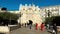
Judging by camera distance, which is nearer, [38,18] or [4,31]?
[4,31]

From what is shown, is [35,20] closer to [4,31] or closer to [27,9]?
[27,9]

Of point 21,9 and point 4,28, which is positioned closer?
point 4,28

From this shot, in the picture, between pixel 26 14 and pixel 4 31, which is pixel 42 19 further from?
pixel 4 31

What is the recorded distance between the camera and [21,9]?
92625mm

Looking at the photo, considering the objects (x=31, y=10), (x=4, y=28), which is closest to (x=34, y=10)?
(x=31, y=10)

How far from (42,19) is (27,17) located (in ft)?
23.6

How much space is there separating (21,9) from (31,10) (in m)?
Result: 5.58

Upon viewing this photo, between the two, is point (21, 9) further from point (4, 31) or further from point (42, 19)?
point (4, 31)

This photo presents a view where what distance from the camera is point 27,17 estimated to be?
94.0 m

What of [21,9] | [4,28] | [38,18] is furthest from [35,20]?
[4,28]

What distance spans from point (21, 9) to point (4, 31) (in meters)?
70.0

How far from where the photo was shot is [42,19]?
314 ft

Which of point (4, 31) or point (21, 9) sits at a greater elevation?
point (21, 9)

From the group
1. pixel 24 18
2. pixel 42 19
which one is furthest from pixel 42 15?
pixel 24 18
